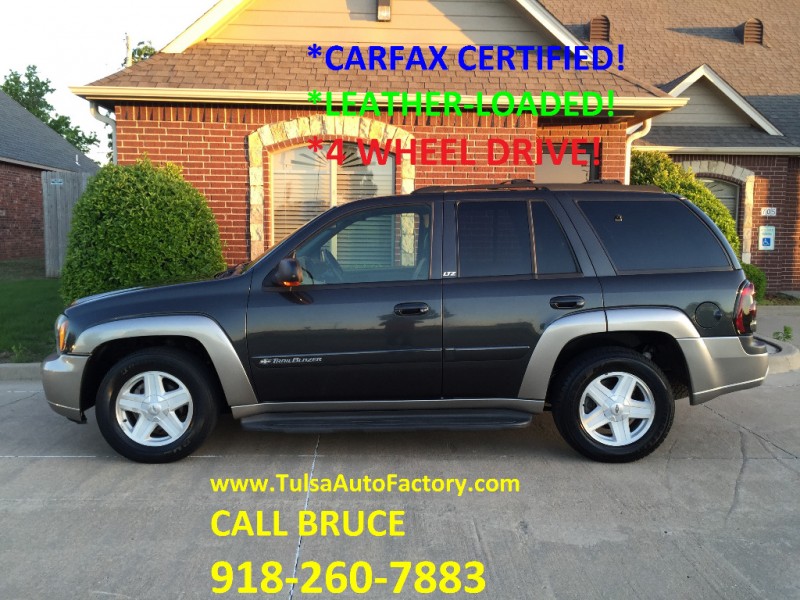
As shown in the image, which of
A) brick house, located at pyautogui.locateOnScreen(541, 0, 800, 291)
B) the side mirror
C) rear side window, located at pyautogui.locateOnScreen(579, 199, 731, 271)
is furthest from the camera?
brick house, located at pyautogui.locateOnScreen(541, 0, 800, 291)

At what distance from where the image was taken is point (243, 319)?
15.0 ft

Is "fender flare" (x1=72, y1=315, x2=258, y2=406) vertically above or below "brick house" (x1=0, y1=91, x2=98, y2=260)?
below

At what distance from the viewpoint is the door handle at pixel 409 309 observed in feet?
15.0

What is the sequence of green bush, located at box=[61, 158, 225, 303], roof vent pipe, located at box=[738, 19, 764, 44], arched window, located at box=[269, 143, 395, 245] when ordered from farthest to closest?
1. roof vent pipe, located at box=[738, 19, 764, 44]
2. arched window, located at box=[269, 143, 395, 245]
3. green bush, located at box=[61, 158, 225, 303]

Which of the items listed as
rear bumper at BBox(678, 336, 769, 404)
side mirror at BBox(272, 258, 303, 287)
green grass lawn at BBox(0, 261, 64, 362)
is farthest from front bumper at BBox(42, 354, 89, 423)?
rear bumper at BBox(678, 336, 769, 404)

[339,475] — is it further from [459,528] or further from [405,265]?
[405,265]

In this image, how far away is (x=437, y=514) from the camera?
3926 millimetres

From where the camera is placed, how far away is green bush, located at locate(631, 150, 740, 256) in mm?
11109

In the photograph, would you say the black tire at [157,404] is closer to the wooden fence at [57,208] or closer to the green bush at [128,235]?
the green bush at [128,235]

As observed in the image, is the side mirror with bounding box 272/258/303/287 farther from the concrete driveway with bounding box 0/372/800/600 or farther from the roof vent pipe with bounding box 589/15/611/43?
the roof vent pipe with bounding box 589/15/611/43

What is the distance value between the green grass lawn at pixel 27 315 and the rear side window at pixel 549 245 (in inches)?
229

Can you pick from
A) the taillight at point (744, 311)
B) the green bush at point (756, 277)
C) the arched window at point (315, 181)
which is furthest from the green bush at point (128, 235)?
the green bush at point (756, 277)

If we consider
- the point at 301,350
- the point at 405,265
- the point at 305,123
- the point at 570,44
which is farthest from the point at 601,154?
the point at 301,350

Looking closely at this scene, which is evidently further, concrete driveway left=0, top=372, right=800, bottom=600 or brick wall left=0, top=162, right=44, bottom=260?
brick wall left=0, top=162, right=44, bottom=260
